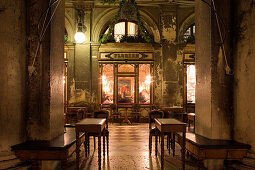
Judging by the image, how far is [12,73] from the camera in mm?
3201

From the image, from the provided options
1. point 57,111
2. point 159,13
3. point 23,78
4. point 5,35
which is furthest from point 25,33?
point 159,13

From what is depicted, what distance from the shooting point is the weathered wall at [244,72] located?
324 centimetres

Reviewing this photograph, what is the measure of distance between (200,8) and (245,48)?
4.42 feet

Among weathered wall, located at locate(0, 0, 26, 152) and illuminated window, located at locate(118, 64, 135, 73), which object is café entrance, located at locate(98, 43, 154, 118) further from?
weathered wall, located at locate(0, 0, 26, 152)

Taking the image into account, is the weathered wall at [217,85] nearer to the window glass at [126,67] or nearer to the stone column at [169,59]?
the stone column at [169,59]

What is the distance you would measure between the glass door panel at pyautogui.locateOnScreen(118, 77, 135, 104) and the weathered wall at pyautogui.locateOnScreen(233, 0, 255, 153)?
277 inches

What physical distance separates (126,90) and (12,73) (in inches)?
291

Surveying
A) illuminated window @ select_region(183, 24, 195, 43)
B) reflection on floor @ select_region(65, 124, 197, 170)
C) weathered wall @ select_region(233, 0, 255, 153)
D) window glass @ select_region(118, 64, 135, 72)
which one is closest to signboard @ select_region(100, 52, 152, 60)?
window glass @ select_region(118, 64, 135, 72)

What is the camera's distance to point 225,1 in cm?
364

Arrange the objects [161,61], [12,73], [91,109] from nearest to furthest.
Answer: [12,73] < [91,109] < [161,61]

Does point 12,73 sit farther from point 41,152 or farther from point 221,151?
point 221,151

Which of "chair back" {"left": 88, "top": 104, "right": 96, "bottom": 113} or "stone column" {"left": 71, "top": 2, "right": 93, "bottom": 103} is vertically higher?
"stone column" {"left": 71, "top": 2, "right": 93, "bottom": 103}

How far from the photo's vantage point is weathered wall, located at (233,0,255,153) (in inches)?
127

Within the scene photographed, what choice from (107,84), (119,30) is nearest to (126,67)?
(107,84)
